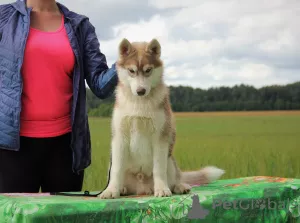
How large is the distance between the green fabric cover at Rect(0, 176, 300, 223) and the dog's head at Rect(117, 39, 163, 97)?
590mm

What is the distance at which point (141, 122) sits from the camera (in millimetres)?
2418


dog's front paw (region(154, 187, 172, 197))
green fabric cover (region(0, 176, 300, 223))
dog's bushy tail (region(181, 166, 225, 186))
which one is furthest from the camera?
dog's bushy tail (region(181, 166, 225, 186))

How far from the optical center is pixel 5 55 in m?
2.82

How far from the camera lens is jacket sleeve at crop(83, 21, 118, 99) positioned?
113 inches

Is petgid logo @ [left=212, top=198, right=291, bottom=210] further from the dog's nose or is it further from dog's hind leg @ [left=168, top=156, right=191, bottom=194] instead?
the dog's nose

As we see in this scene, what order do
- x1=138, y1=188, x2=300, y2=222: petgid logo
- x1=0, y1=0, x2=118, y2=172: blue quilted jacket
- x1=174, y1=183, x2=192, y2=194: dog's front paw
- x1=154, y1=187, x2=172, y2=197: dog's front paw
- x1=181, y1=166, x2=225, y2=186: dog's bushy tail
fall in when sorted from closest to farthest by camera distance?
x1=138, y1=188, x2=300, y2=222: petgid logo < x1=154, y1=187, x2=172, y2=197: dog's front paw < x1=174, y1=183, x2=192, y2=194: dog's front paw < x1=0, y1=0, x2=118, y2=172: blue quilted jacket < x1=181, y1=166, x2=225, y2=186: dog's bushy tail

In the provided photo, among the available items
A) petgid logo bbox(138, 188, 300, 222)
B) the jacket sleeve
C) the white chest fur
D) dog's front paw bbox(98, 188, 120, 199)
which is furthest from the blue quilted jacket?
petgid logo bbox(138, 188, 300, 222)

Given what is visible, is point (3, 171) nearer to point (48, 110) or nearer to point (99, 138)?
point (48, 110)

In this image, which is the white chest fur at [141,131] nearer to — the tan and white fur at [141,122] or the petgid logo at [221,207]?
the tan and white fur at [141,122]

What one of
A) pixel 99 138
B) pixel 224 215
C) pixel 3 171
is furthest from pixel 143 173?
pixel 99 138

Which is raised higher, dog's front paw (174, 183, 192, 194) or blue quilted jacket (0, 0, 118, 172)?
blue quilted jacket (0, 0, 118, 172)

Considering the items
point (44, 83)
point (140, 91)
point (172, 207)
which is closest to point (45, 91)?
point (44, 83)

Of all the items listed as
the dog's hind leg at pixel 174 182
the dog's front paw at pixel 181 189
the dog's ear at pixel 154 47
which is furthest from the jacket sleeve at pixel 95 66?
the dog's front paw at pixel 181 189

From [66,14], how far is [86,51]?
29 cm
